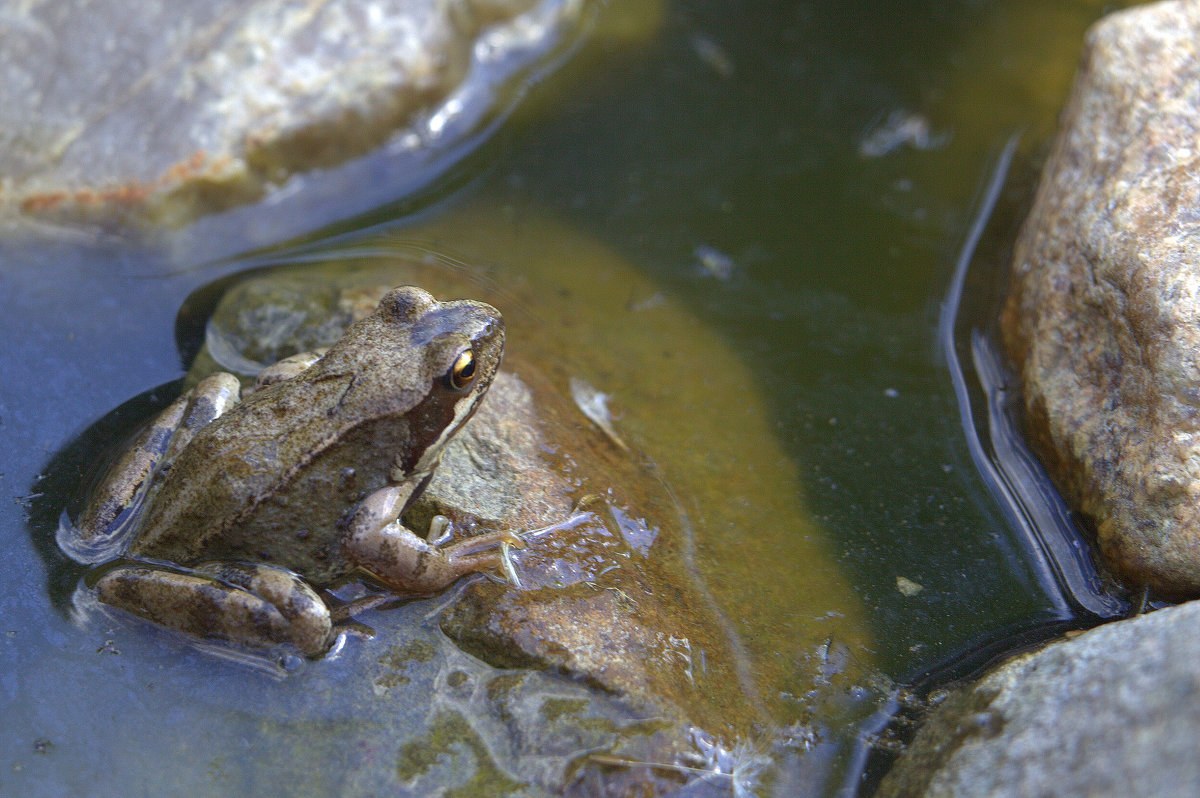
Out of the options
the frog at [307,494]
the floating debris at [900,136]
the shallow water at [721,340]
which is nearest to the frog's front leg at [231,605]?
the frog at [307,494]

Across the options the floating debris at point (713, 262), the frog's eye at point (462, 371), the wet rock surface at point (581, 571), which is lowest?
the wet rock surface at point (581, 571)

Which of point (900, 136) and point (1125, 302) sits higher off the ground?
point (1125, 302)

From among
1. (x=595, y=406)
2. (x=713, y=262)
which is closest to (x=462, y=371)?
(x=595, y=406)

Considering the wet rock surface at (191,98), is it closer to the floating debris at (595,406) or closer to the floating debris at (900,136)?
the floating debris at (595,406)

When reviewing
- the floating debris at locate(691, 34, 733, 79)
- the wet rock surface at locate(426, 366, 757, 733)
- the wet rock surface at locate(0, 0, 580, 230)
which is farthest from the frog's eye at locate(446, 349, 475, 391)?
the floating debris at locate(691, 34, 733, 79)

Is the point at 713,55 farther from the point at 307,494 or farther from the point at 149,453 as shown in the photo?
the point at 149,453
